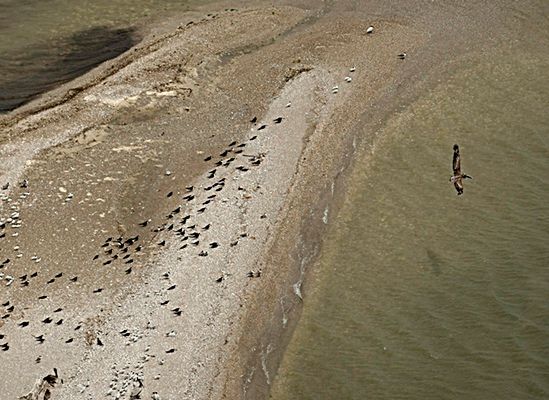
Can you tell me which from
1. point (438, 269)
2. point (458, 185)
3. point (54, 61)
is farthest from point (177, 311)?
point (54, 61)

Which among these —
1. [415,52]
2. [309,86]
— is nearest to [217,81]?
[309,86]

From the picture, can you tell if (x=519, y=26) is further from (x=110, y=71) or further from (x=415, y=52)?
(x=110, y=71)

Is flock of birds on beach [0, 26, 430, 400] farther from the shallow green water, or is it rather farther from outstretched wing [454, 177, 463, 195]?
outstretched wing [454, 177, 463, 195]

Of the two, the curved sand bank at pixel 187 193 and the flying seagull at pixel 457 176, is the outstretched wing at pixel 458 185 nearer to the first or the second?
the flying seagull at pixel 457 176

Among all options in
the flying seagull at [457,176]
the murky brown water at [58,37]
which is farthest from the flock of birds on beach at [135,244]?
the murky brown water at [58,37]

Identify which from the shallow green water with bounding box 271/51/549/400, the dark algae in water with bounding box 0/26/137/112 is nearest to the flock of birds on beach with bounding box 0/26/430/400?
the shallow green water with bounding box 271/51/549/400

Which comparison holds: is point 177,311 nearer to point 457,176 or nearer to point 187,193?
point 187,193
